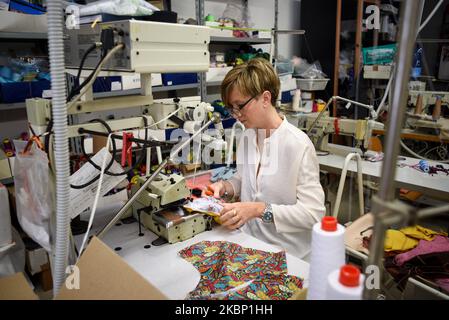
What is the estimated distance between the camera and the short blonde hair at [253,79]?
1483 mm

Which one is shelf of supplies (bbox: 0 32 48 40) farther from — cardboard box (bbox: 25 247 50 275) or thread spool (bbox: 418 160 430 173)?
thread spool (bbox: 418 160 430 173)

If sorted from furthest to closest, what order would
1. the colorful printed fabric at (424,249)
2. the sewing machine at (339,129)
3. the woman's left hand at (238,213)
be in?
the sewing machine at (339,129), the colorful printed fabric at (424,249), the woman's left hand at (238,213)

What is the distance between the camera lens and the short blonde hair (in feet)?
4.87

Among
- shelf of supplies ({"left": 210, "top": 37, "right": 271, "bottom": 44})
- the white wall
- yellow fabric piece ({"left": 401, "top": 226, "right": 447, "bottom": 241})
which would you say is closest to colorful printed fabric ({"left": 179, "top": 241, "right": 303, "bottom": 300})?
yellow fabric piece ({"left": 401, "top": 226, "right": 447, "bottom": 241})

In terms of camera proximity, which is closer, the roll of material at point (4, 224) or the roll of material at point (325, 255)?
the roll of material at point (325, 255)

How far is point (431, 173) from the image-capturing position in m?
2.38

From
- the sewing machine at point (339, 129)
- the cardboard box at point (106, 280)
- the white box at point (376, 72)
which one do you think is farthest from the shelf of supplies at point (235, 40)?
the cardboard box at point (106, 280)

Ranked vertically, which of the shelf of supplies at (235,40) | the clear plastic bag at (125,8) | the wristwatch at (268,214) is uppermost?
the shelf of supplies at (235,40)

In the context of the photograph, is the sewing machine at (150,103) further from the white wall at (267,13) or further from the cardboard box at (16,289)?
the white wall at (267,13)

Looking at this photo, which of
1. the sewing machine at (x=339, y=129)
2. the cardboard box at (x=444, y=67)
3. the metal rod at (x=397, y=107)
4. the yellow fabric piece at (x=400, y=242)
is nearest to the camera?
the metal rod at (x=397, y=107)

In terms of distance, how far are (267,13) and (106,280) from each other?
3710 millimetres

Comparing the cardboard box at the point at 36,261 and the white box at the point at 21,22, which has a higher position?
the white box at the point at 21,22

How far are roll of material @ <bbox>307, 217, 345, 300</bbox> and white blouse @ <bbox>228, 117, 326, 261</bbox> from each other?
669mm

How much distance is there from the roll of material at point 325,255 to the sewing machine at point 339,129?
5.83ft
